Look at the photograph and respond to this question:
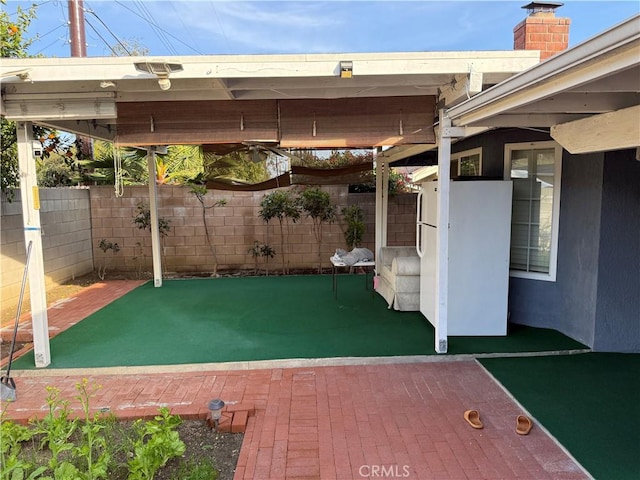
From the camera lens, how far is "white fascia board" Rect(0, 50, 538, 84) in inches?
132

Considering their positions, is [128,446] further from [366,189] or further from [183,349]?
[366,189]

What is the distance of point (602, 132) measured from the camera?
2.65m

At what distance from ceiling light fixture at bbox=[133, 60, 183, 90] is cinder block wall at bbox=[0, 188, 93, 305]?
384 centimetres

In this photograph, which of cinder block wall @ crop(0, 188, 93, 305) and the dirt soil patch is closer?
the dirt soil patch

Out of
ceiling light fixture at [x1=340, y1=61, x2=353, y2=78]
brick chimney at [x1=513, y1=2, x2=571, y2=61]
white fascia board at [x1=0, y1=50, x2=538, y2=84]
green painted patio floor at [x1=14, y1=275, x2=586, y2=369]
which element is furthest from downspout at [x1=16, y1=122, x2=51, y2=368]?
brick chimney at [x1=513, y1=2, x2=571, y2=61]

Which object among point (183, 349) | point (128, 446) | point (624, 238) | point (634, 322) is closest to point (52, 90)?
point (183, 349)

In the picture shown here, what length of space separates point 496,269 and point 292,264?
450cm

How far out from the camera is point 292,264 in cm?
816

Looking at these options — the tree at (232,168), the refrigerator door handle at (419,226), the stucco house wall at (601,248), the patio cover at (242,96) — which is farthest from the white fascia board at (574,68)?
the tree at (232,168)

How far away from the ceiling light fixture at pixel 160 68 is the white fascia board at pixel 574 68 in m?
2.37

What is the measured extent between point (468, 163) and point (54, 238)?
6.74m

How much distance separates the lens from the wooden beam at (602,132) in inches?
92.0

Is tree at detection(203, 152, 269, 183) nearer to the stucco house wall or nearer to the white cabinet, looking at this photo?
the white cabinet

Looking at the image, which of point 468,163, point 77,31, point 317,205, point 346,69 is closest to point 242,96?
point 346,69
